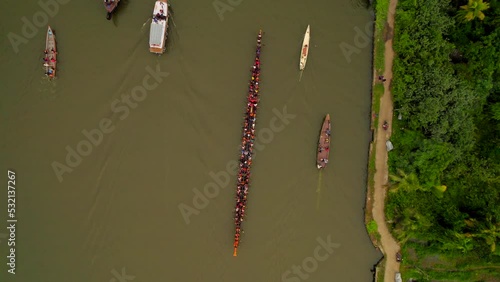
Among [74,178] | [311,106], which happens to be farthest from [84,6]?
[311,106]

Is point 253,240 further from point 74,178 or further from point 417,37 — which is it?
point 417,37

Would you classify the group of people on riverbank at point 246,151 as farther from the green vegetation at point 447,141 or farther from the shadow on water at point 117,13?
the shadow on water at point 117,13

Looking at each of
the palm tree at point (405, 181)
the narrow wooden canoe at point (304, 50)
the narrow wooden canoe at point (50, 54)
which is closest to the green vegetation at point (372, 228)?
the palm tree at point (405, 181)

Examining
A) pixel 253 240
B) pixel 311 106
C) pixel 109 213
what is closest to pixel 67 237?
pixel 109 213

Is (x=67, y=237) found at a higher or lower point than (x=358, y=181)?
lower

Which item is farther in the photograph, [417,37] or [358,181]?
[358,181]

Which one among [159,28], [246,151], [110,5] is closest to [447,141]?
[246,151]


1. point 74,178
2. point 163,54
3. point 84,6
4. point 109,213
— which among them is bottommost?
point 109,213
